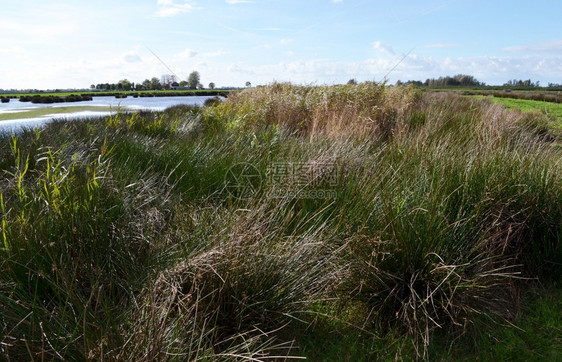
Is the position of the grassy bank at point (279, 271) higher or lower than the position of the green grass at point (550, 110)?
lower

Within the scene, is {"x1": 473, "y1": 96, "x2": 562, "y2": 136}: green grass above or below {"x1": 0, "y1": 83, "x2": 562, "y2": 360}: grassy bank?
above

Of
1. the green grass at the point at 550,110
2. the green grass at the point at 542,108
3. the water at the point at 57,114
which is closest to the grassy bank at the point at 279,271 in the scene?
the water at the point at 57,114

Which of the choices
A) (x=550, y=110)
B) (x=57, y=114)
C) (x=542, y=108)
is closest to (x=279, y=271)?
(x=57, y=114)

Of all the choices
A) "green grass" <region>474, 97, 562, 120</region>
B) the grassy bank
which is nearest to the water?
the grassy bank

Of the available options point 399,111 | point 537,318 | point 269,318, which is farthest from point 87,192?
point 399,111

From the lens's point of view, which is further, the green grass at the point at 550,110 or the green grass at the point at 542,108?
the green grass at the point at 542,108

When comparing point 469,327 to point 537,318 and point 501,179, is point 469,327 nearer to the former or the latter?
point 537,318

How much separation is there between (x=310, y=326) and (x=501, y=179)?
202 cm

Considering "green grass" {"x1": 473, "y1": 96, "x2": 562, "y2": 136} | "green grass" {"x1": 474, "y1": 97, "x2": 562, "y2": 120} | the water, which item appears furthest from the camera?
"green grass" {"x1": 474, "y1": 97, "x2": 562, "y2": 120}

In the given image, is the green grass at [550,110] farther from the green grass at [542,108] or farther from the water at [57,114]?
the water at [57,114]

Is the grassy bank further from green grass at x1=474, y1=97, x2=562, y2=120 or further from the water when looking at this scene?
green grass at x1=474, y1=97, x2=562, y2=120

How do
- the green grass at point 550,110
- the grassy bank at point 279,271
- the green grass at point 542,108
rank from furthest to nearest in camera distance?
1. the green grass at point 542,108
2. the green grass at point 550,110
3. the grassy bank at point 279,271

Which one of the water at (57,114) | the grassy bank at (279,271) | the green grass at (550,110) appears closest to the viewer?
the grassy bank at (279,271)

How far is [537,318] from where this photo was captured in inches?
96.7
